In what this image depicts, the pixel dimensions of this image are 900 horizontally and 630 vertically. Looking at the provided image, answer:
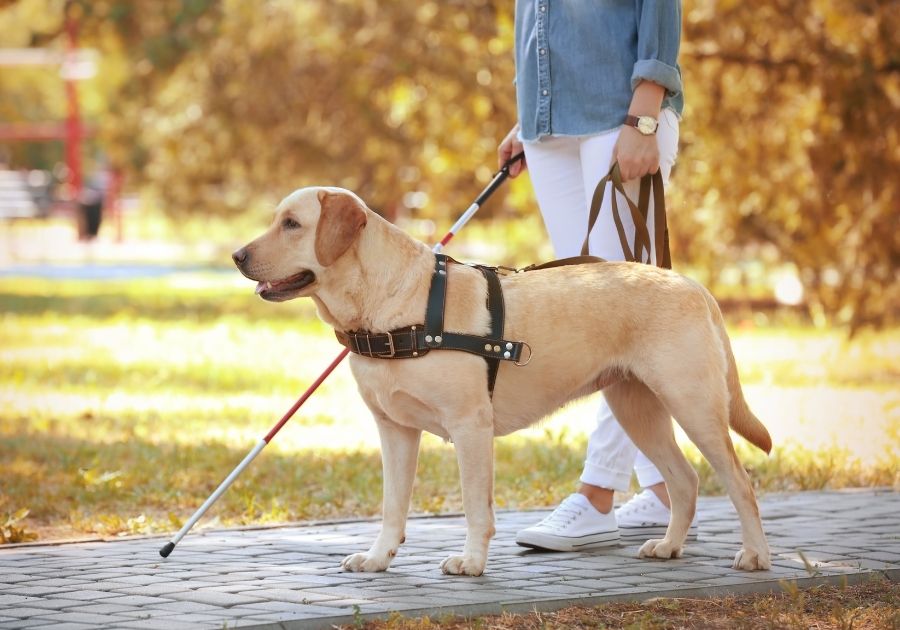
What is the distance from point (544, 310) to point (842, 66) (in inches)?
300

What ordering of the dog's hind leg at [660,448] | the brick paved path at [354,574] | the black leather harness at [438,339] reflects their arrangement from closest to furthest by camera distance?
1. the brick paved path at [354,574]
2. the black leather harness at [438,339]
3. the dog's hind leg at [660,448]

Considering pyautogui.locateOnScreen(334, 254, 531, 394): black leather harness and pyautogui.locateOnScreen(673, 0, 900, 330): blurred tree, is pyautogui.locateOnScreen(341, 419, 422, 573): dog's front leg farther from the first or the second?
pyautogui.locateOnScreen(673, 0, 900, 330): blurred tree

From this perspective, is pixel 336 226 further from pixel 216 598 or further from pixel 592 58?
pixel 592 58

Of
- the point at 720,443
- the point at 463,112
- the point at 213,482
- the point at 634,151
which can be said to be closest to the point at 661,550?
the point at 720,443

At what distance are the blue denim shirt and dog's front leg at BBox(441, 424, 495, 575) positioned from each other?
150 cm

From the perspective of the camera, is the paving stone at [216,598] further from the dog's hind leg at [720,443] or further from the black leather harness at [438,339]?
the dog's hind leg at [720,443]

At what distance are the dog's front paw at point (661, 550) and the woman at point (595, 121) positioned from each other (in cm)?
24

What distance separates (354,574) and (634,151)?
2.03 m

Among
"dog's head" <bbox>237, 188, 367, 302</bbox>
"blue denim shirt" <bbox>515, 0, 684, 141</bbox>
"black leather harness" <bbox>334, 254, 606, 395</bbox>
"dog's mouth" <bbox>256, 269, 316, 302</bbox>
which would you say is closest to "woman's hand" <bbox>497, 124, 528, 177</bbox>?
"blue denim shirt" <bbox>515, 0, 684, 141</bbox>

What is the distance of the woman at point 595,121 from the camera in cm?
540

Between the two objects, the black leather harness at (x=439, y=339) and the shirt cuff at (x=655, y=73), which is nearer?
the black leather harness at (x=439, y=339)

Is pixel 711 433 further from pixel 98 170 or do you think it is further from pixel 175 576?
pixel 98 170

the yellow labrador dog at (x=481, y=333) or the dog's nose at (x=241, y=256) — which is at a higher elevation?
the dog's nose at (x=241, y=256)

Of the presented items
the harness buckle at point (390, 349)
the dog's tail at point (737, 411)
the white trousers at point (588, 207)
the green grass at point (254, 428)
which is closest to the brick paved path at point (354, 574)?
the white trousers at point (588, 207)
